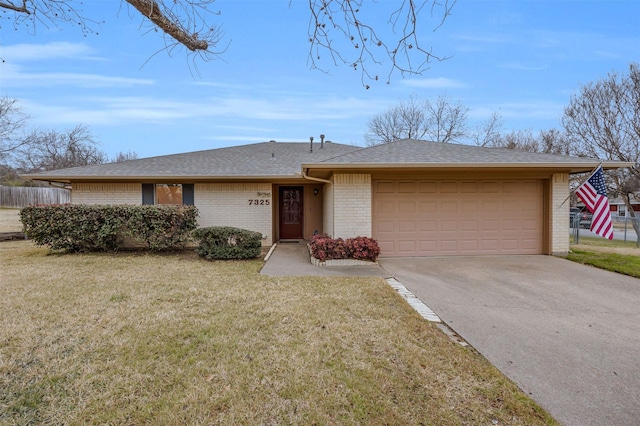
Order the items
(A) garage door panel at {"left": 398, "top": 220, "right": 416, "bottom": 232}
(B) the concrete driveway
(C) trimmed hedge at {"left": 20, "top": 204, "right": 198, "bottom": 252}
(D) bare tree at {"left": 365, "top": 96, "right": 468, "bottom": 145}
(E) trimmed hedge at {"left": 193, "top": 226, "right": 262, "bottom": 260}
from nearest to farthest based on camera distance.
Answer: (B) the concrete driveway < (E) trimmed hedge at {"left": 193, "top": 226, "right": 262, "bottom": 260} < (A) garage door panel at {"left": 398, "top": 220, "right": 416, "bottom": 232} < (C) trimmed hedge at {"left": 20, "top": 204, "right": 198, "bottom": 252} < (D) bare tree at {"left": 365, "top": 96, "right": 468, "bottom": 145}

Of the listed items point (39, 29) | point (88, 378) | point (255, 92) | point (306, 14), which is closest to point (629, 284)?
point (306, 14)

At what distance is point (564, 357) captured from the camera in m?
3.04

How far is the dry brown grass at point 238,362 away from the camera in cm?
226

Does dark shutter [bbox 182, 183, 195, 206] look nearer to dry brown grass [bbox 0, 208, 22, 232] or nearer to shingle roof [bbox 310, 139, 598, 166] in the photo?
shingle roof [bbox 310, 139, 598, 166]

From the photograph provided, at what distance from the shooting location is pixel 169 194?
10.5 meters

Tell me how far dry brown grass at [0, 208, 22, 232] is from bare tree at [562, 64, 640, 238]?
2876 cm

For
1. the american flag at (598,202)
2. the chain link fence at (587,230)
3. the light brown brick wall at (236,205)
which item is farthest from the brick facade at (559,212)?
the light brown brick wall at (236,205)

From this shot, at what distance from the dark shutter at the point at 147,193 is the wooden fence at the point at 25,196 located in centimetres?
1506

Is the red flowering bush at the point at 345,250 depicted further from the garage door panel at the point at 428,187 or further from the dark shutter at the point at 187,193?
the dark shutter at the point at 187,193

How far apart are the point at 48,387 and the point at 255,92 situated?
10.0 meters

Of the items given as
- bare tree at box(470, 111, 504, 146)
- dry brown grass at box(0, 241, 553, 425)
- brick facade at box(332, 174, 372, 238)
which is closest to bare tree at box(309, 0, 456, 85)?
dry brown grass at box(0, 241, 553, 425)

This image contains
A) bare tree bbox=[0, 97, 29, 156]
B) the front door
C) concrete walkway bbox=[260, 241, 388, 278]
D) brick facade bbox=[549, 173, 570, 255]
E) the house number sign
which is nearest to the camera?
concrete walkway bbox=[260, 241, 388, 278]

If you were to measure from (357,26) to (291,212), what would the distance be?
9.45 m

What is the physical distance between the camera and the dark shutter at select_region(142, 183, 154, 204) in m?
10.3
